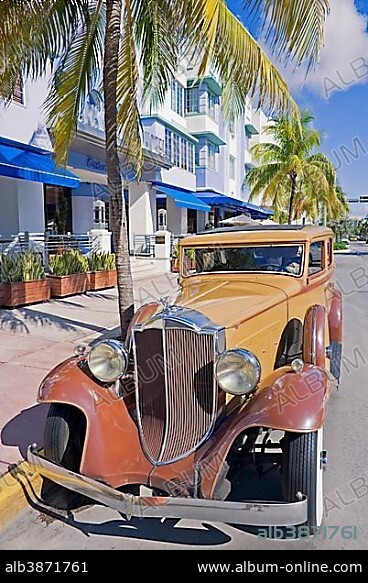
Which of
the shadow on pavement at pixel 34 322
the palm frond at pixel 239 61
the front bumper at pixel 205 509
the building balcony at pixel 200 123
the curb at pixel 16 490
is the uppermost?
the building balcony at pixel 200 123

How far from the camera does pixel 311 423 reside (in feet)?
9.12

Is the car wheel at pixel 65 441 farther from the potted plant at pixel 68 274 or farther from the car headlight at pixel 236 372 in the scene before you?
the potted plant at pixel 68 274

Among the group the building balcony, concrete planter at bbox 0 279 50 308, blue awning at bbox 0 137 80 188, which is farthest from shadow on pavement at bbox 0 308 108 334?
the building balcony

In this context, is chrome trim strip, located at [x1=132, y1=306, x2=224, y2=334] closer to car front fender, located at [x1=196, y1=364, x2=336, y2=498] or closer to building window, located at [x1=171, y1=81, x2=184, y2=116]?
car front fender, located at [x1=196, y1=364, x2=336, y2=498]

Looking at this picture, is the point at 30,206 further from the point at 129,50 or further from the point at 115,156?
the point at 115,156

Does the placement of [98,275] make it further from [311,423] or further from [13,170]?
[311,423]

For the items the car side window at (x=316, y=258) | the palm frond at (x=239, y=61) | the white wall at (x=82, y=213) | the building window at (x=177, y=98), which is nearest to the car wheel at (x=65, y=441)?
the car side window at (x=316, y=258)

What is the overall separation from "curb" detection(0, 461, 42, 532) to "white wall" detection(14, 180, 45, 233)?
11.2 metres

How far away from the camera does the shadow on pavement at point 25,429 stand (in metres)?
4.00

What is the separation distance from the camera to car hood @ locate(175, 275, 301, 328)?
11.6ft

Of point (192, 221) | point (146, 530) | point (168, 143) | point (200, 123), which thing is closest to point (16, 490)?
point (146, 530)

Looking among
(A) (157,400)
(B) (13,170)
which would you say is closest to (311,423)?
(A) (157,400)

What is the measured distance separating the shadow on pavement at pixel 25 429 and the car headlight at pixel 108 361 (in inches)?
43.3

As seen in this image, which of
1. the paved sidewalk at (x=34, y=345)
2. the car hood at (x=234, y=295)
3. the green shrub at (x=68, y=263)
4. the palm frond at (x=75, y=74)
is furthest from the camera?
the green shrub at (x=68, y=263)
